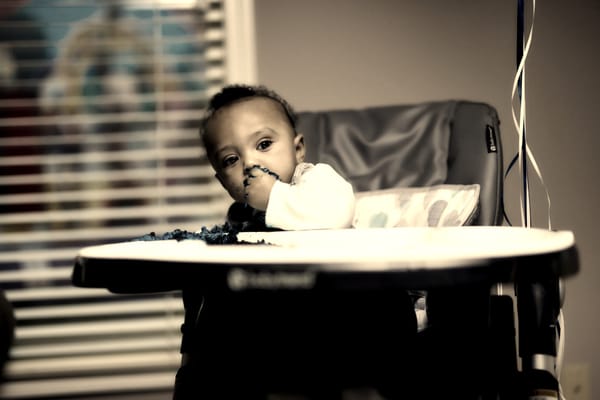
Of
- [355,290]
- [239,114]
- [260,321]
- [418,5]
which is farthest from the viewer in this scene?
[418,5]

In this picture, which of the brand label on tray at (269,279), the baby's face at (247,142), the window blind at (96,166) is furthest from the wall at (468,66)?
the brand label on tray at (269,279)

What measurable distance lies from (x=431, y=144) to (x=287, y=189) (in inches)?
17.9

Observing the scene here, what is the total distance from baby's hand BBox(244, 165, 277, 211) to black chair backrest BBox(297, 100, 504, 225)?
265 millimetres

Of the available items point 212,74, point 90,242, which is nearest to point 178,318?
point 90,242

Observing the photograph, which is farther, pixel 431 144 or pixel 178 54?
pixel 178 54

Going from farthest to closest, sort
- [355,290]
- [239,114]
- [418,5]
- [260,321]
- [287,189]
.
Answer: [418,5], [239,114], [287,189], [260,321], [355,290]

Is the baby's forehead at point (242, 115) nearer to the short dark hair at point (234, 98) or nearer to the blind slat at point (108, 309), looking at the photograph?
the short dark hair at point (234, 98)

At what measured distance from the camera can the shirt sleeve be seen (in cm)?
114

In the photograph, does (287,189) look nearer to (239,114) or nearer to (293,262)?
(239,114)

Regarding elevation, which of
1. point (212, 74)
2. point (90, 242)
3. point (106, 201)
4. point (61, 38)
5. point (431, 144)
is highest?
point (61, 38)

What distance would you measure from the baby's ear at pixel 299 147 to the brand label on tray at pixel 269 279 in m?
0.82

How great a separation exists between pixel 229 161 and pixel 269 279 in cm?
76

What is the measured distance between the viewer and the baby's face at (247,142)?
4.38 ft

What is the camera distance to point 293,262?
0.63 metres
